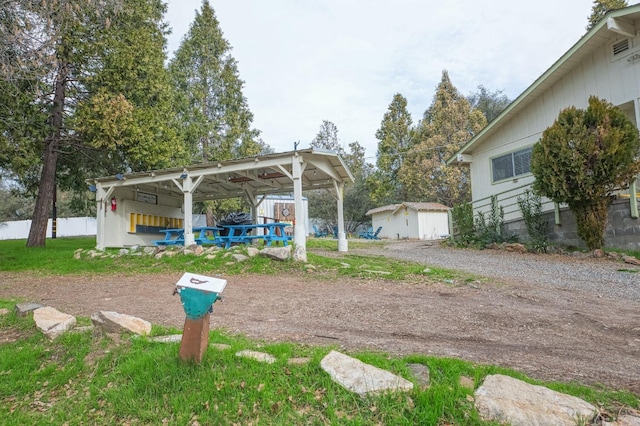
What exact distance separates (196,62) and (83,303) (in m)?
18.2

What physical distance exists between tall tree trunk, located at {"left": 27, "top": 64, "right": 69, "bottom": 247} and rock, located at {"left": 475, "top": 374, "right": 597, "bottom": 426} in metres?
12.7

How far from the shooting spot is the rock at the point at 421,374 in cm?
225

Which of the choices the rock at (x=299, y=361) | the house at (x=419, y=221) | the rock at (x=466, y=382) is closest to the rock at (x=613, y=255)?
the rock at (x=466, y=382)

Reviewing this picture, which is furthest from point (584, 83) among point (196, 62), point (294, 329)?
point (196, 62)

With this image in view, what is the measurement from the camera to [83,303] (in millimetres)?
5195

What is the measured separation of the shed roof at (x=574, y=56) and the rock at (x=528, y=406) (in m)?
10.1

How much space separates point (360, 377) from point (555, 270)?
603 cm

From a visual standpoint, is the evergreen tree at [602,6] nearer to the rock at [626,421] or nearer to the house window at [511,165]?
the house window at [511,165]

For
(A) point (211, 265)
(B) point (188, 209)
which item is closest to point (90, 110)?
(B) point (188, 209)

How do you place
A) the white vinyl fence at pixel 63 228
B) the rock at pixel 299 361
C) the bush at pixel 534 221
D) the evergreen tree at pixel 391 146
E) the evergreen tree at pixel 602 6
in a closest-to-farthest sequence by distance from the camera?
the rock at pixel 299 361 < the bush at pixel 534 221 < the evergreen tree at pixel 602 6 < the white vinyl fence at pixel 63 228 < the evergreen tree at pixel 391 146

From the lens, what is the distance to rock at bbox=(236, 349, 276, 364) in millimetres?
2582

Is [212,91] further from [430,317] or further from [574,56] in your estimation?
[430,317]

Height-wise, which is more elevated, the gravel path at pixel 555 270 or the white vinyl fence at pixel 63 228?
the white vinyl fence at pixel 63 228

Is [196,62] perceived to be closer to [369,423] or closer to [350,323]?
[350,323]
